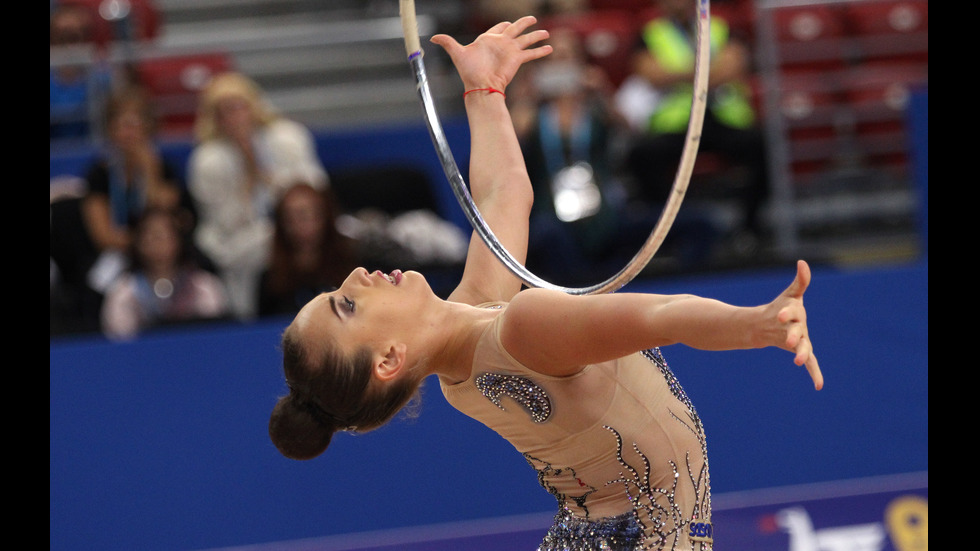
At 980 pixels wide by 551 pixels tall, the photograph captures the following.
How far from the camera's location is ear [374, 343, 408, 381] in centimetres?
188

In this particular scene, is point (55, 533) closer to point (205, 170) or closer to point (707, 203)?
point (205, 170)

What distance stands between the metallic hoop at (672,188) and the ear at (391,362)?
0.26m

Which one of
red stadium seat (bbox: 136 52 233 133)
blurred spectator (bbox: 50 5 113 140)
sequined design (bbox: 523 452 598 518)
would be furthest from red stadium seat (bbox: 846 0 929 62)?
sequined design (bbox: 523 452 598 518)

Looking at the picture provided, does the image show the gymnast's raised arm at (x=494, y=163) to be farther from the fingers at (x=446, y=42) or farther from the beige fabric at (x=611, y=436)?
the beige fabric at (x=611, y=436)

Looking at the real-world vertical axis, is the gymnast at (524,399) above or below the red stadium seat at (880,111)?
below

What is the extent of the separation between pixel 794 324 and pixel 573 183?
9.27 feet

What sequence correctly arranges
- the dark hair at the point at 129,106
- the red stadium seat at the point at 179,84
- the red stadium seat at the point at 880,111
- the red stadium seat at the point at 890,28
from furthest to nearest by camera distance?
the red stadium seat at the point at 890,28 → the red stadium seat at the point at 179,84 → the red stadium seat at the point at 880,111 → the dark hair at the point at 129,106

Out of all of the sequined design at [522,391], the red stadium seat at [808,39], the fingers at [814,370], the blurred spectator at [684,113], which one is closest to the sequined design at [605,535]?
the sequined design at [522,391]

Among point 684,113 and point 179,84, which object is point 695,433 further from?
point 179,84

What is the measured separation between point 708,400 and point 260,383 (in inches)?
54.4

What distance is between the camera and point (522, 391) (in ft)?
5.91

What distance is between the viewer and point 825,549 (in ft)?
10.4

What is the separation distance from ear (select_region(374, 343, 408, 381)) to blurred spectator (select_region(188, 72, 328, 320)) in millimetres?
2236

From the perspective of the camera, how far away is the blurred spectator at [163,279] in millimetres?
3945
